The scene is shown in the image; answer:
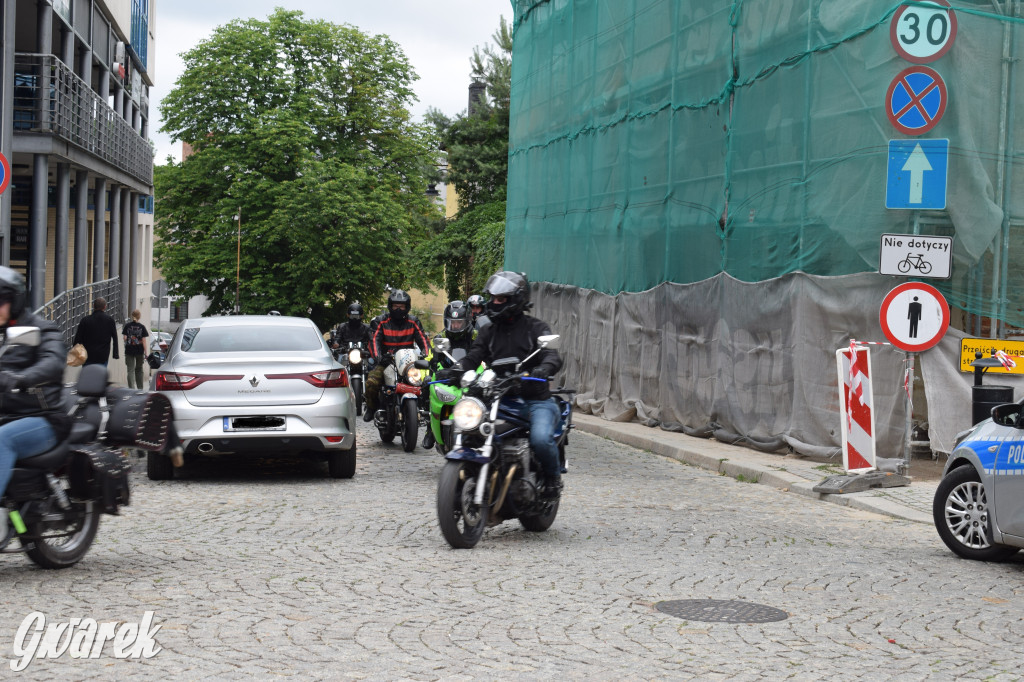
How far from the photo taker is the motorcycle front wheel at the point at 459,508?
8227 mm

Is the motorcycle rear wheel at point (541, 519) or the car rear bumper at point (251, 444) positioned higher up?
the car rear bumper at point (251, 444)

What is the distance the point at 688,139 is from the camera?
19.2 meters

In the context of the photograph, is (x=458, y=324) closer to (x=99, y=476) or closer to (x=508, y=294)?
(x=508, y=294)

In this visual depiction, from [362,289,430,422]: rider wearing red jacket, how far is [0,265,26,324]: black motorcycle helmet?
8.75 metres

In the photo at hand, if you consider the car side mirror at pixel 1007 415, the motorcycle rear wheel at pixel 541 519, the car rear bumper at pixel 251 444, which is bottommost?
the motorcycle rear wheel at pixel 541 519

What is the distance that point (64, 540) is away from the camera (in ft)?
24.6

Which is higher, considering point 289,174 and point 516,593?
point 289,174

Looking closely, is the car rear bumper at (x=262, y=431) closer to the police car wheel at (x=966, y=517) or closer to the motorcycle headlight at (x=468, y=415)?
the motorcycle headlight at (x=468, y=415)

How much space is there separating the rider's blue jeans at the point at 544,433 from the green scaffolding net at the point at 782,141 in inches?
197

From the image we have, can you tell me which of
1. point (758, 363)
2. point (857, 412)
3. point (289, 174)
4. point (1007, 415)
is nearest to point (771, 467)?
point (857, 412)

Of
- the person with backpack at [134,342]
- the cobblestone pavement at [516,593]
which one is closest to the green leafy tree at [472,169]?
the person with backpack at [134,342]

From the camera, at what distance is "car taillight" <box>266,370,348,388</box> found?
11984mm

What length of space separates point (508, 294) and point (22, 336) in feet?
11.0

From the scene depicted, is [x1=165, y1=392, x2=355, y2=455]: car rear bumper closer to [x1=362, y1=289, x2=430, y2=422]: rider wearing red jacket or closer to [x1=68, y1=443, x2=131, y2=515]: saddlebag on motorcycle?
[x1=362, y1=289, x2=430, y2=422]: rider wearing red jacket
